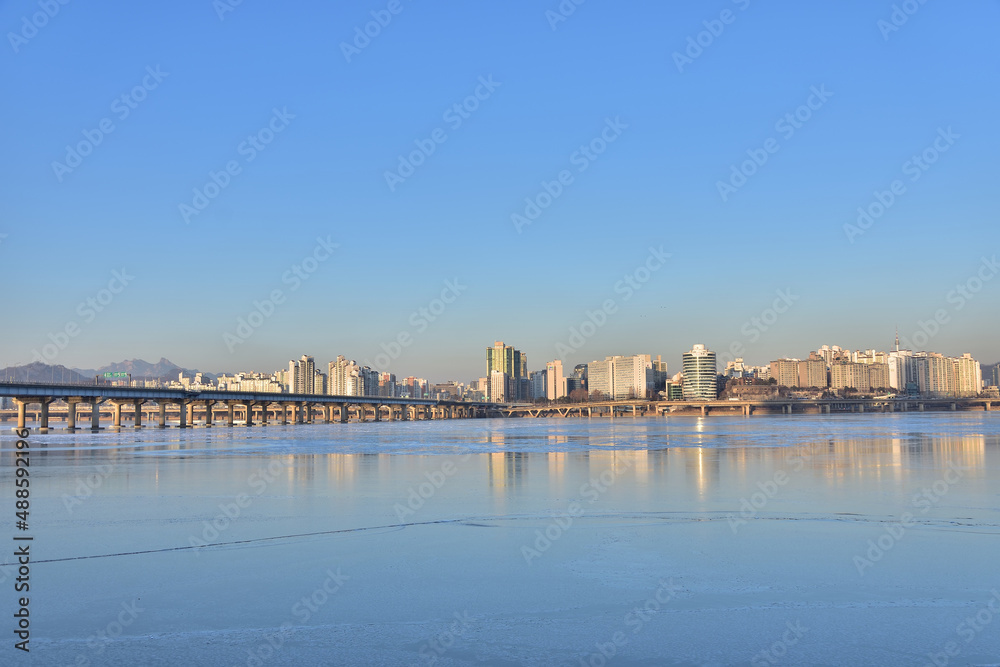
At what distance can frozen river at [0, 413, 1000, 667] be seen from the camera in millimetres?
7023

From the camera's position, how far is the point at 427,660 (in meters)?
6.70

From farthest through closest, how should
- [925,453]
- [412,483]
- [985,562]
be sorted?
[925,453]
[412,483]
[985,562]

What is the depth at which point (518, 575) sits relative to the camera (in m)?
9.78

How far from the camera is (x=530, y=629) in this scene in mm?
7551

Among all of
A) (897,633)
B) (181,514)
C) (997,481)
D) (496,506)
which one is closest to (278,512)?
(181,514)

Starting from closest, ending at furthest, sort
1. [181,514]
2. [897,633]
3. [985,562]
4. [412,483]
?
[897,633] < [985,562] < [181,514] < [412,483]

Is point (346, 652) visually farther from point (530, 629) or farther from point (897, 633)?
point (897, 633)

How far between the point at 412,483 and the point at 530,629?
14.7 m

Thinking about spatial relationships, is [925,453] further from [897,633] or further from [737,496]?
[897,633]

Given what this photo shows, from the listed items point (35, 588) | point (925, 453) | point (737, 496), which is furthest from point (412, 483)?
point (925, 453)

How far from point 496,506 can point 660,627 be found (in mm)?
9074

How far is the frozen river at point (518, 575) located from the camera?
702 centimetres

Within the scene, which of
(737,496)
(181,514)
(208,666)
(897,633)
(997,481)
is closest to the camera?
(208,666)

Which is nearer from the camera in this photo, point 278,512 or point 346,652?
point 346,652
